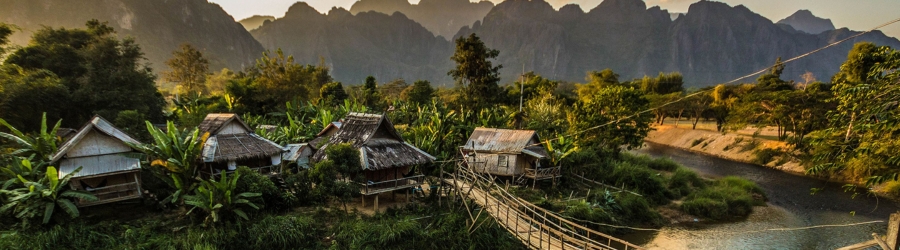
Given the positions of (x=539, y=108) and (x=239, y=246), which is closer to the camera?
(x=239, y=246)

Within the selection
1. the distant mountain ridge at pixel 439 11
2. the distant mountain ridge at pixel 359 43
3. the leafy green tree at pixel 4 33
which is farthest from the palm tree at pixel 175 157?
the distant mountain ridge at pixel 439 11

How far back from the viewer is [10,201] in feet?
29.4

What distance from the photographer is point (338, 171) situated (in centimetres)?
1114

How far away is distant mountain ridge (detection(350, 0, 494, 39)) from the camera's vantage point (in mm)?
169250

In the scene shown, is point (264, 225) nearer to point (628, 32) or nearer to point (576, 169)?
point (576, 169)

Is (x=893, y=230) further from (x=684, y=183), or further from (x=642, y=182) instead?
(x=684, y=183)

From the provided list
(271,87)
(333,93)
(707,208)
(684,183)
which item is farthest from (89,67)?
(684,183)

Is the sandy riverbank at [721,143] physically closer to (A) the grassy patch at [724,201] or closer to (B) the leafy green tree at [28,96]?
(A) the grassy patch at [724,201]

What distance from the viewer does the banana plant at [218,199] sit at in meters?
9.45

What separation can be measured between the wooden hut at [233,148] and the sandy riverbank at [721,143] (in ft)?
71.5

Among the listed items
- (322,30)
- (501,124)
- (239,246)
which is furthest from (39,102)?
(322,30)

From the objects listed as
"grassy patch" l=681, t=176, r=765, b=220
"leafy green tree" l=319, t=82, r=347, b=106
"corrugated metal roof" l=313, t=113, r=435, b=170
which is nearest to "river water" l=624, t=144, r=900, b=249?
"grassy patch" l=681, t=176, r=765, b=220

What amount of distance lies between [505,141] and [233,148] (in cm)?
1073

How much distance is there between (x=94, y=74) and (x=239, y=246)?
13.1 meters
